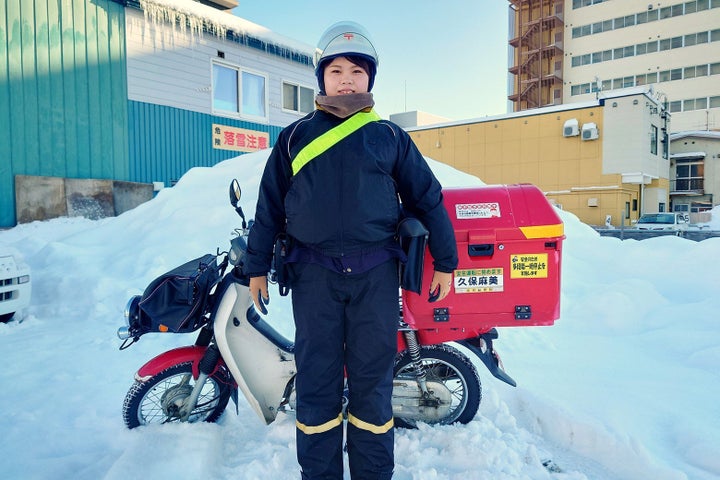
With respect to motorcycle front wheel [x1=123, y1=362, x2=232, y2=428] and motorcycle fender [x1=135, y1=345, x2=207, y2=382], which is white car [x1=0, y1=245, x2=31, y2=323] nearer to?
motorcycle front wheel [x1=123, y1=362, x2=232, y2=428]

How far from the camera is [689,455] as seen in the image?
2.41 metres

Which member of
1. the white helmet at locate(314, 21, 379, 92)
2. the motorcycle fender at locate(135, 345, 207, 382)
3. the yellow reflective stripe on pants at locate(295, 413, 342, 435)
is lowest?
the yellow reflective stripe on pants at locate(295, 413, 342, 435)

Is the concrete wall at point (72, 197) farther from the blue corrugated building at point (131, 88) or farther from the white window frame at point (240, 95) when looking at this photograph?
the white window frame at point (240, 95)

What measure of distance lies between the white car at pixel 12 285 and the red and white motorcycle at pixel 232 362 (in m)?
3.28

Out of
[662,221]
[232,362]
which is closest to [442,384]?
[232,362]

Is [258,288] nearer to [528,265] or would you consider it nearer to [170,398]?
[170,398]

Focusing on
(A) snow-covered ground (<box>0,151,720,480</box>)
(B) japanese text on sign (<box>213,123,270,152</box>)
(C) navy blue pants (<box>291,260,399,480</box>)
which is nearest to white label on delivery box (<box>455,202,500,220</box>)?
(C) navy blue pants (<box>291,260,399,480</box>)

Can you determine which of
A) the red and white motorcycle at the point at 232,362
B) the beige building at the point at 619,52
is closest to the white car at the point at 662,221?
the beige building at the point at 619,52

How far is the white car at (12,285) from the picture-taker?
4.74 metres

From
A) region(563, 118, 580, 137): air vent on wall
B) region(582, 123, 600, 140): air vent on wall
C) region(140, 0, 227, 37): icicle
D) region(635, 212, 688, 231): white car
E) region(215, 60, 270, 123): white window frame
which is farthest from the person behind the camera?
region(563, 118, 580, 137): air vent on wall

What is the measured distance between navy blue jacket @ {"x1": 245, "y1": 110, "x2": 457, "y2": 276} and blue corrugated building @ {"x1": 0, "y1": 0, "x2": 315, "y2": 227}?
9555 mm

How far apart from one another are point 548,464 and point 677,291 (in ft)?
13.9

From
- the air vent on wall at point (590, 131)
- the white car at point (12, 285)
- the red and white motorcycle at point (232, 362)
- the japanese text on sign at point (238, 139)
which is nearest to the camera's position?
the red and white motorcycle at point (232, 362)

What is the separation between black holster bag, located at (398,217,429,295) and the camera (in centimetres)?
195
